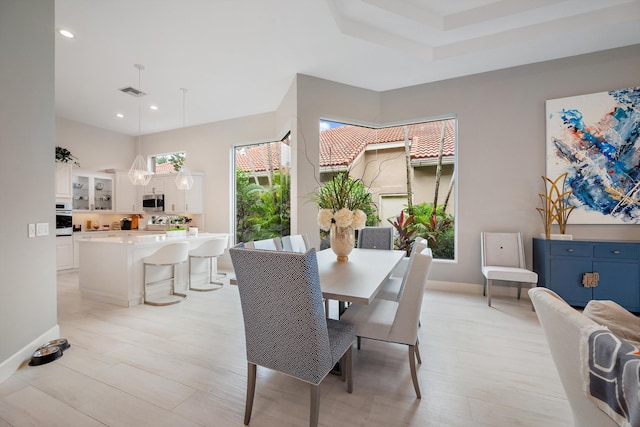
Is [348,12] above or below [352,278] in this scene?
above

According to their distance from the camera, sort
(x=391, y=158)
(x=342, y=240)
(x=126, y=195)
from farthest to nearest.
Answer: (x=126, y=195)
(x=391, y=158)
(x=342, y=240)

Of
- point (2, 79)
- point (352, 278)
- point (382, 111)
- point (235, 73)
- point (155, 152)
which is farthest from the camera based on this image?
point (155, 152)

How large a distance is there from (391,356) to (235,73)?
161 inches

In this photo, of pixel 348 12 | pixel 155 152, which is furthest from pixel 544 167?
pixel 155 152

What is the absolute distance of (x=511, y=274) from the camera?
3.24 m

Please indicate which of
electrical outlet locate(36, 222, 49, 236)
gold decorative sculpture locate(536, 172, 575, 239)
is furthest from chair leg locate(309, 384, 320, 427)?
gold decorative sculpture locate(536, 172, 575, 239)

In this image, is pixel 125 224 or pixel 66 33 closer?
pixel 66 33

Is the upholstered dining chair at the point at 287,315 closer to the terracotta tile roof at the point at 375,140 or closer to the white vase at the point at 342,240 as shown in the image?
the white vase at the point at 342,240

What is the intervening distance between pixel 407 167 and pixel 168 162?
5.65 m

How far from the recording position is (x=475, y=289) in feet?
12.9

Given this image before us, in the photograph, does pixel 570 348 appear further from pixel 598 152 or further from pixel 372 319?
pixel 598 152

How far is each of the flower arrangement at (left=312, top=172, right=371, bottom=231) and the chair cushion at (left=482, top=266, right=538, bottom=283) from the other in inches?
80.9

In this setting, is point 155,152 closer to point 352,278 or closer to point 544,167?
point 352,278

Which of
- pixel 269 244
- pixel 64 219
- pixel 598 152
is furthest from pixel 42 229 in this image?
pixel 598 152
